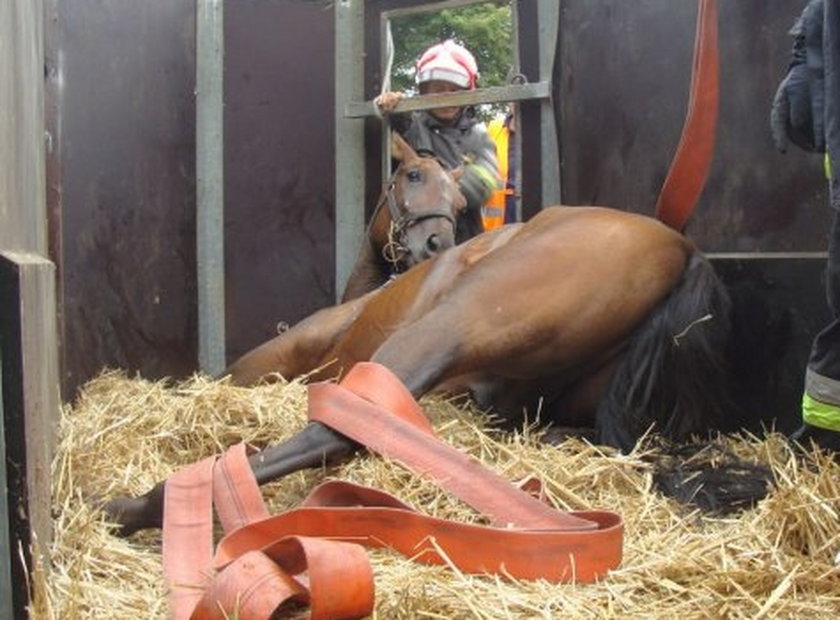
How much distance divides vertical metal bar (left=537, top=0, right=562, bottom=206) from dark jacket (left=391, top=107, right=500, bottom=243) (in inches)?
18.0

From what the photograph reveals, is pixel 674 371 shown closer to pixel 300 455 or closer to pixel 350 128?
pixel 300 455

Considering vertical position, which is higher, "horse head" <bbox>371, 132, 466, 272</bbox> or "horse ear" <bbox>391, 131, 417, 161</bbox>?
"horse ear" <bbox>391, 131, 417, 161</bbox>

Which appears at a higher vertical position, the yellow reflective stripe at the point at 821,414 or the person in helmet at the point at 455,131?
the person in helmet at the point at 455,131

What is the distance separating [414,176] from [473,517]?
2778mm

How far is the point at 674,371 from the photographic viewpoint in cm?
352

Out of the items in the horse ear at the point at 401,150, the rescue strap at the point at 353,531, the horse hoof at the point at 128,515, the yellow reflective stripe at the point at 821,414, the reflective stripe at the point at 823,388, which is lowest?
the horse hoof at the point at 128,515

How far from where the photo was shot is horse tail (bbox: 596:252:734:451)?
3506 mm

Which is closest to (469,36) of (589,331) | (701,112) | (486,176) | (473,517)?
(486,176)

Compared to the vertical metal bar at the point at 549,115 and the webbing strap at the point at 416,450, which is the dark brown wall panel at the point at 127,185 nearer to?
the vertical metal bar at the point at 549,115

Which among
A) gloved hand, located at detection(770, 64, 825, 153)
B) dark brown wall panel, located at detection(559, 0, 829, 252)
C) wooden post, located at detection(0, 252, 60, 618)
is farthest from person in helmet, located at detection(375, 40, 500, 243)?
wooden post, located at detection(0, 252, 60, 618)

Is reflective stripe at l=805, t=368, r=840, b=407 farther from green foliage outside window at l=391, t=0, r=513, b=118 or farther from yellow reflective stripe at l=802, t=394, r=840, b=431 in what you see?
green foliage outside window at l=391, t=0, r=513, b=118

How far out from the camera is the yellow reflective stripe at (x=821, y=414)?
2.79m

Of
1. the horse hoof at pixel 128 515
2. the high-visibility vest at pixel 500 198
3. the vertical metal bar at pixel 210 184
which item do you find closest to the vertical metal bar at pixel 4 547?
the horse hoof at pixel 128 515

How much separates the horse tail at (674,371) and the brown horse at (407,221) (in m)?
1.53
